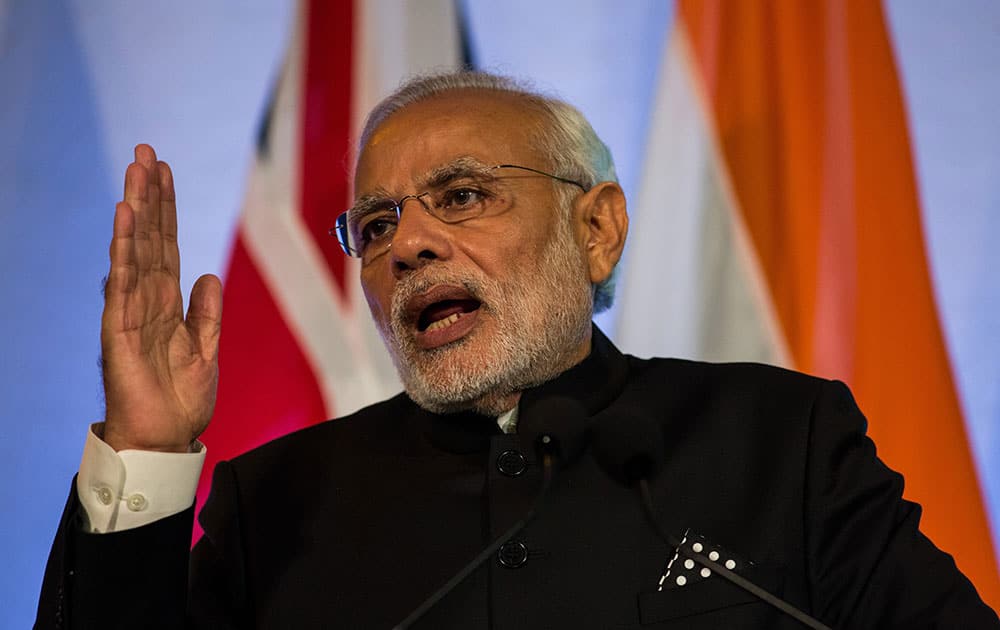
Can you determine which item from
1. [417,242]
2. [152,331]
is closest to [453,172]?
[417,242]

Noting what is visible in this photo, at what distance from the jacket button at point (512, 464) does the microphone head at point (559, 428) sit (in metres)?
0.36

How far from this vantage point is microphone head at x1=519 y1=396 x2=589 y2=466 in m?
1.66

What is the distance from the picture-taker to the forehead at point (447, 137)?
2359mm

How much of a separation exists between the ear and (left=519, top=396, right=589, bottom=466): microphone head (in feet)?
2.74

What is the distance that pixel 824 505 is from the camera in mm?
2008

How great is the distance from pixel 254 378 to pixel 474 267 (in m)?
0.98

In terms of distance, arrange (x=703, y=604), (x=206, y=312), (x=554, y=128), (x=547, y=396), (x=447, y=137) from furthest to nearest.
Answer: (x=554, y=128) < (x=447, y=137) < (x=547, y=396) < (x=206, y=312) < (x=703, y=604)

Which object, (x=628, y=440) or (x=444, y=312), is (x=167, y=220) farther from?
(x=628, y=440)

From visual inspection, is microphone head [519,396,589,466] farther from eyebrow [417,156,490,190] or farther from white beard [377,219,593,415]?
eyebrow [417,156,490,190]

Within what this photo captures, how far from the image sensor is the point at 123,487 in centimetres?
192

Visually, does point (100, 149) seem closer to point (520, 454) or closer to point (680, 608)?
point (520, 454)

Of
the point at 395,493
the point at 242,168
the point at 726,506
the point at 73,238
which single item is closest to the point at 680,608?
the point at 726,506

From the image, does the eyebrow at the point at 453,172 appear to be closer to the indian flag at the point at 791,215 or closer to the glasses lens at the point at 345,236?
the glasses lens at the point at 345,236

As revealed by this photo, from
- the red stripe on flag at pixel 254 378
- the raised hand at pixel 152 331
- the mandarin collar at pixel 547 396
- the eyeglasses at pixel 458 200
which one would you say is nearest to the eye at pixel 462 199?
the eyeglasses at pixel 458 200
